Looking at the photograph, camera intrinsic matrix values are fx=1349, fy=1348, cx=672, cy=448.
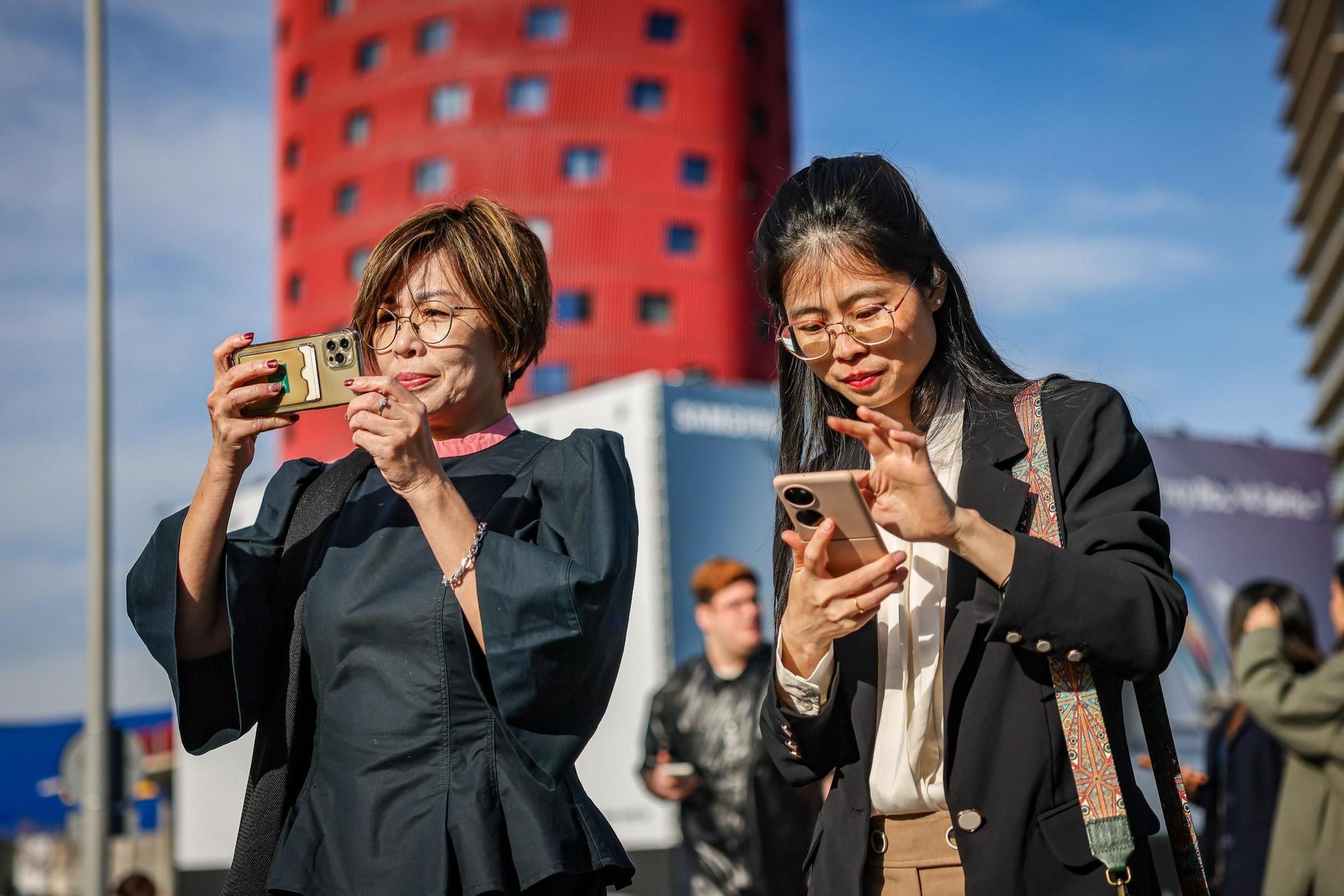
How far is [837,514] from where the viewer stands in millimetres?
1893

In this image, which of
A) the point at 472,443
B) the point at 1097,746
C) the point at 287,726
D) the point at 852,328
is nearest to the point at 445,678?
the point at 287,726

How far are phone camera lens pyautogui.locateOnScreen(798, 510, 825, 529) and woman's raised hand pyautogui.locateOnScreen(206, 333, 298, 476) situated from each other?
84 centimetres

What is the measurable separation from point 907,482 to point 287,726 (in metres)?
1.09

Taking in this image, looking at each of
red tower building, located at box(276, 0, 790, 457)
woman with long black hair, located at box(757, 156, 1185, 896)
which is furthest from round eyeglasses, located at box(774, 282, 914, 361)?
red tower building, located at box(276, 0, 790, 457)

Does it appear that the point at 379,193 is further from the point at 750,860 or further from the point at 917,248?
the point at 917,248

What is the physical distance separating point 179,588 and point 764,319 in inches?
46.7

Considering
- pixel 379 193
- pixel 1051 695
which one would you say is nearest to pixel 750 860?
pixel 1051 695

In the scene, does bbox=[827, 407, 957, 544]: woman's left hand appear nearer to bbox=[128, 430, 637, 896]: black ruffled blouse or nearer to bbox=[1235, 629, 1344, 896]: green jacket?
bbox=[128, 430, 637, 896]: black ruffled blouse

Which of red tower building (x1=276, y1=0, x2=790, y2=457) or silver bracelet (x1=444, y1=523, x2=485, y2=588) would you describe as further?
red tower building (x1=276, y1=0, x2=790, y2=457)

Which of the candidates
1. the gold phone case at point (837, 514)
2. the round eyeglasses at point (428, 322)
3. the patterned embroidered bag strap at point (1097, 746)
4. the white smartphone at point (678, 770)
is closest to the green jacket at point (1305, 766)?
the white smartphone at point (678, 770)

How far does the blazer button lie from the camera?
6.39 feet

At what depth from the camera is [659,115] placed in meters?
34.7

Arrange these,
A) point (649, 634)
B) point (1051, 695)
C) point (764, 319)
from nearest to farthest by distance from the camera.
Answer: point (1051, 695) < point (764, 319) < point (649, 634)

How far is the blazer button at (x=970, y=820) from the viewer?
6.39 ft
